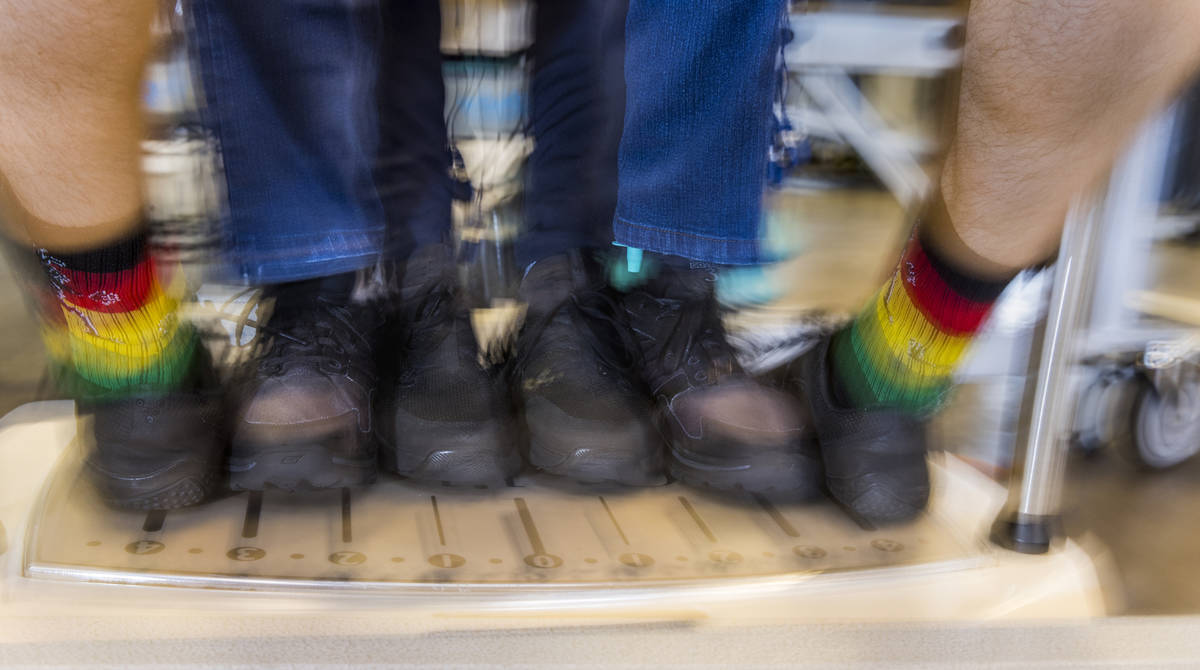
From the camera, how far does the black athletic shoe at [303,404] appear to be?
620 millimetres

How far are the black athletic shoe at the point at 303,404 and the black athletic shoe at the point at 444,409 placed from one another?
23 mm

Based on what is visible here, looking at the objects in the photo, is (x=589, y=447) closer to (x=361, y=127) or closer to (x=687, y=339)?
(x=687, y=339)

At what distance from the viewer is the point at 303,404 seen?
2.05 feet

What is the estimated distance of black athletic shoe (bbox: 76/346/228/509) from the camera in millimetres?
606

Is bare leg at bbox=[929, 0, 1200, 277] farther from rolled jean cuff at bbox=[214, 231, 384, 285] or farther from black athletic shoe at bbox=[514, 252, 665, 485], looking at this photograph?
rolled jean cuff at bbox=[214, 231, 384, 285]

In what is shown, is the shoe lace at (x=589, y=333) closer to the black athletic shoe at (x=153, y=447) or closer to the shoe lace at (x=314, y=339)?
the shoe lace at (x=314, y=339)

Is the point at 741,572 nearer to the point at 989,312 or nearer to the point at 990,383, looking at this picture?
the point at 989,312

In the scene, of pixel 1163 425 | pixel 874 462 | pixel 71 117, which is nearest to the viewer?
pixel 71 117

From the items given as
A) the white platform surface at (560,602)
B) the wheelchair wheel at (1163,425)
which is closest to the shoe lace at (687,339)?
the white platform surface at (560,602)

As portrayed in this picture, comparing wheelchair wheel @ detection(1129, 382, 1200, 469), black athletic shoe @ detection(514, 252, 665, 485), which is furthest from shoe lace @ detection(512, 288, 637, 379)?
wheelchair wheel @ detection(1129, 382, 1200, 469)

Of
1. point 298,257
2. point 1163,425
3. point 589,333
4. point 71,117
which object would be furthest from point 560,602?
point 1163,425

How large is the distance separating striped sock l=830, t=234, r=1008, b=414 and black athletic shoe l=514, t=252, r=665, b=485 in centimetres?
17

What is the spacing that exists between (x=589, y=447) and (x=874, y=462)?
217 mm

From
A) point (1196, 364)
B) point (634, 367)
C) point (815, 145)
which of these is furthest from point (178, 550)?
point (815, 145)
